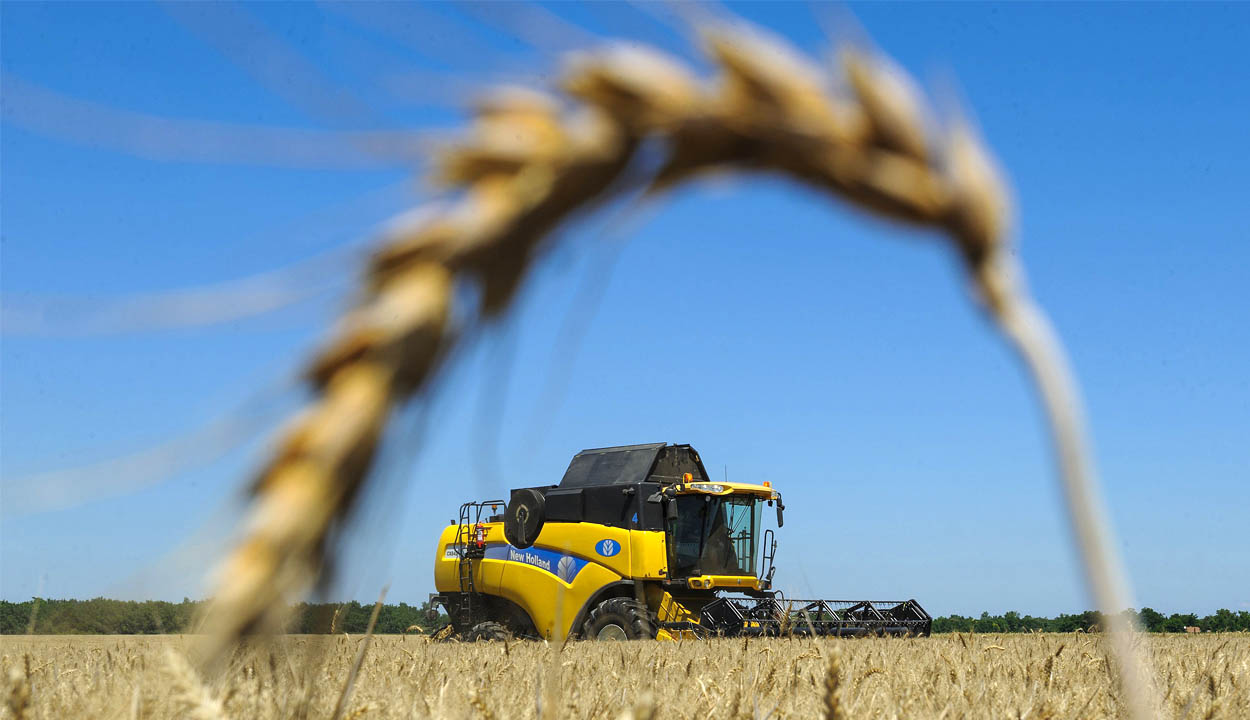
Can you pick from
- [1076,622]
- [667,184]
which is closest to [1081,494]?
[667,184]

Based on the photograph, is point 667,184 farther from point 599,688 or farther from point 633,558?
point 633,558

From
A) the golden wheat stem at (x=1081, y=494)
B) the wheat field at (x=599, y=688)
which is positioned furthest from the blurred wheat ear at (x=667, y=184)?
the wheat field at (x=599, y=688)

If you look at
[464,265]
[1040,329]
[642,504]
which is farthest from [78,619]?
[642,504]

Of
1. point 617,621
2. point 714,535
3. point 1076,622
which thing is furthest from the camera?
point 1076,622

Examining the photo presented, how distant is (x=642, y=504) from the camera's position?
615 inches

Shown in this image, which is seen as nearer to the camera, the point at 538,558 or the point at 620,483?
the point at 620,483

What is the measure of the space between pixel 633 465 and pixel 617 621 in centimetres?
301

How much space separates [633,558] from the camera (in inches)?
594

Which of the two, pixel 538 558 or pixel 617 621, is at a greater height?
pixel 538 558

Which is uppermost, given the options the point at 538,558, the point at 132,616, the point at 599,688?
the point at 538,558

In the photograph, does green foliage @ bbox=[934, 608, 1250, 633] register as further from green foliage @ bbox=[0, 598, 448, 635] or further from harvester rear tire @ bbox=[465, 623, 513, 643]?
green foliage @ bbox=[0, 598, 448, 635]

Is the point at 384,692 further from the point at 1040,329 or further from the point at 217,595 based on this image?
the point at 1040,329

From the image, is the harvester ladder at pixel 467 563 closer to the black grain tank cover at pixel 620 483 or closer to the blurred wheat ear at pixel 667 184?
the black grain tank cover at pixel 620 483

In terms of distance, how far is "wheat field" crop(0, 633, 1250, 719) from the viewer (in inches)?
68.4
